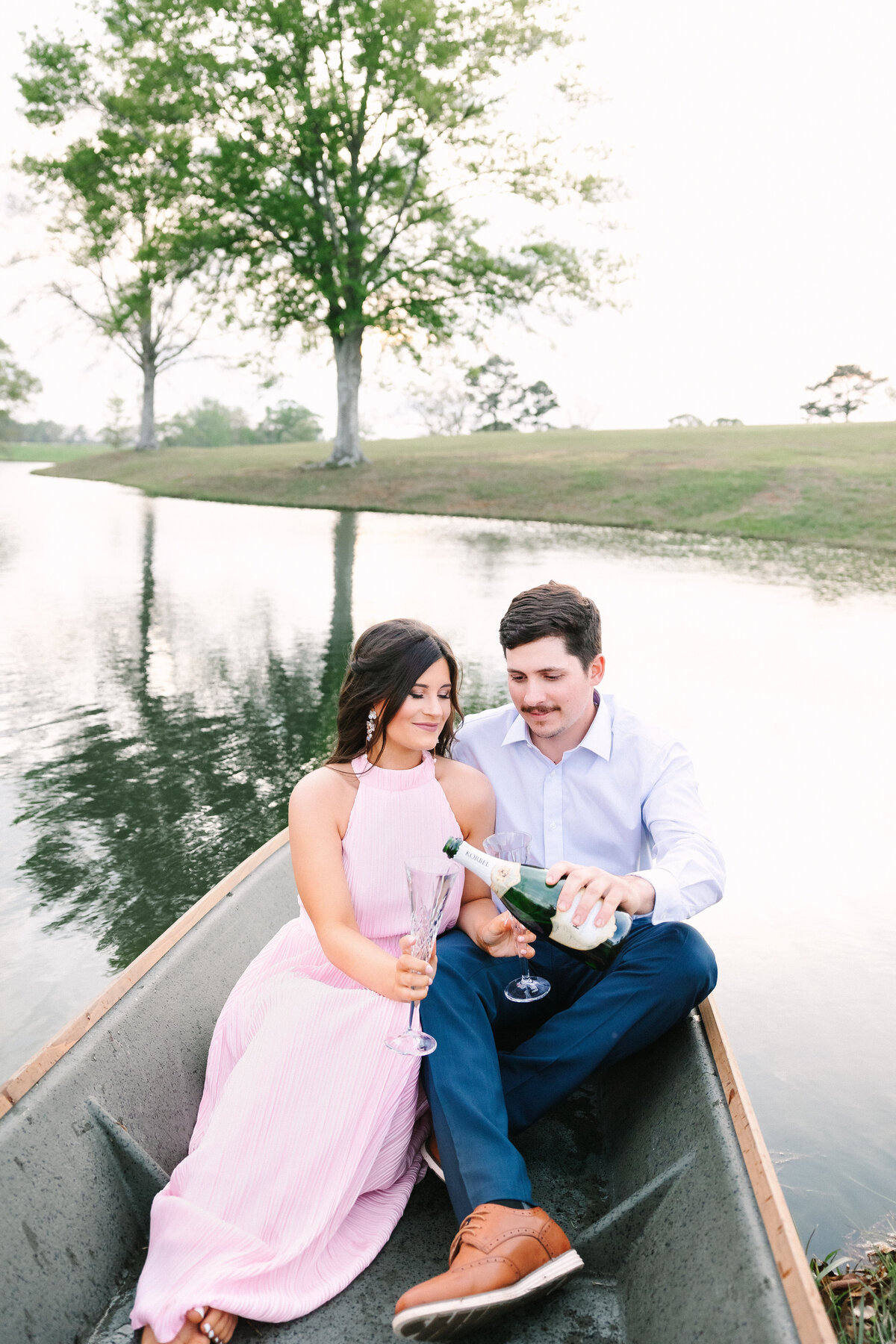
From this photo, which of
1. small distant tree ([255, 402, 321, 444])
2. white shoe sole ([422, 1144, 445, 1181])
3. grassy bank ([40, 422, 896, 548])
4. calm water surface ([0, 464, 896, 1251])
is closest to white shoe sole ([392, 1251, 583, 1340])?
white shoe sole ([422, 1144, 445, 1181])

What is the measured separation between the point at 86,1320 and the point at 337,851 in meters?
1.03

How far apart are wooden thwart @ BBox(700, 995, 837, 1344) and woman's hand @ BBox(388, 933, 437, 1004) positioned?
0.63 m

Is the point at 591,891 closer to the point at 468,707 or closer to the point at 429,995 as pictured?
the point at 429,995

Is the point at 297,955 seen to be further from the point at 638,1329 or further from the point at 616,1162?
the point at 638,1329

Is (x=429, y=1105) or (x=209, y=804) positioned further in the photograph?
(x=209, y=804)

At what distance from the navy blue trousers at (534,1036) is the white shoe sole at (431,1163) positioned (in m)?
0.17

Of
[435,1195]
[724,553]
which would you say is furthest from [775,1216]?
[724,553]

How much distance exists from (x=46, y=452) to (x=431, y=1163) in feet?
206

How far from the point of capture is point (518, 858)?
7.41ft

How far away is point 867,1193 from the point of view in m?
2.74

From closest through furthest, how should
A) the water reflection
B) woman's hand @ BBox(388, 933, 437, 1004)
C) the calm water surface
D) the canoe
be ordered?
the canoe
woman's hand @ BBox(388, 933, 437, 1004)
the calm water surface
the water reflection

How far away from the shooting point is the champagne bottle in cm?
225

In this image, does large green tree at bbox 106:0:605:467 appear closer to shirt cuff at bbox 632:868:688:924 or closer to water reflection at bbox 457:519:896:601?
water reflection at bbox 457:519:896:601

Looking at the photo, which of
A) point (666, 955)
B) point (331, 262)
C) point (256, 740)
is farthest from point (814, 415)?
point (666, 955)
